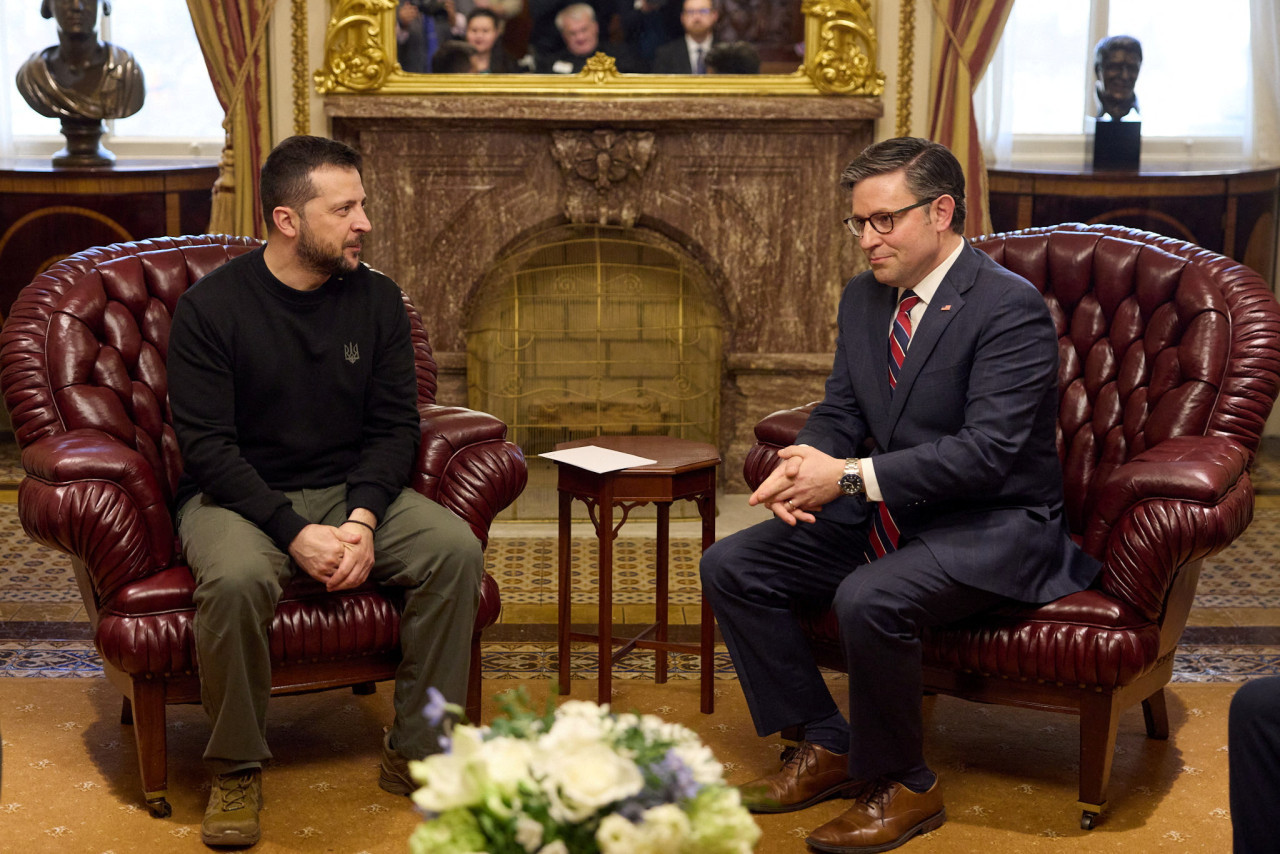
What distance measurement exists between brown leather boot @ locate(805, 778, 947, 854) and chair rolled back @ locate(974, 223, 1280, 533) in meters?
0.85

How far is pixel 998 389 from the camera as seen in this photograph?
288 cm

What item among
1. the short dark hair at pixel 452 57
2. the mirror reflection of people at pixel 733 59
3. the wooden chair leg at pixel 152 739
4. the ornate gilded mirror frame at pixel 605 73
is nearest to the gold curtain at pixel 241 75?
the ornate gilded mirror frame at pixel 605 73

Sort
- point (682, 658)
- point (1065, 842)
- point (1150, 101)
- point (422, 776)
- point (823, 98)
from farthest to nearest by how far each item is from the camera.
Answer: point (1150, 101)
point (823, 98)
point (682, 658)
point (1065, 842)
point (422, 776)

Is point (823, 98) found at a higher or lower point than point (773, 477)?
higher

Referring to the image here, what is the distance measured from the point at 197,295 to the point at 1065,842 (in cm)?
216

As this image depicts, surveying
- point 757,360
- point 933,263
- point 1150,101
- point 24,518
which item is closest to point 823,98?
point 757,360

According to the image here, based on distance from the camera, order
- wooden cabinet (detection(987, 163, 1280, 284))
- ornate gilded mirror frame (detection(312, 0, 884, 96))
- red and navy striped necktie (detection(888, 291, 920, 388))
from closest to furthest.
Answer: red and navy striped necktie (detection(888, 291, 920, 388)) < ornate gilded mirror frame (detection(312, 0, 884, 96)) < wooden cabinet (detection(987, 163, 1280, 284))

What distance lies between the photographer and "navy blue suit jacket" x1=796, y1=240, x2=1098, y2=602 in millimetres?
2838

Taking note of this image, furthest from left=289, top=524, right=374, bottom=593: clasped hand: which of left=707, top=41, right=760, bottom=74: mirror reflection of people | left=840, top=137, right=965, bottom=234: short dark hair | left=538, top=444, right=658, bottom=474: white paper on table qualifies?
left=707, top=41, right=760, bottom=74: mirror reflection of people

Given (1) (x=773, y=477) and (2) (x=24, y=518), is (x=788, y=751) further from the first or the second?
(2) (x=24, y=518)

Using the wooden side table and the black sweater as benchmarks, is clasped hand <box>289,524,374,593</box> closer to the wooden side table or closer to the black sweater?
the black sweater

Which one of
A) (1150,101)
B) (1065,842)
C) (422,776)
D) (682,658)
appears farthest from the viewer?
(1150,101)

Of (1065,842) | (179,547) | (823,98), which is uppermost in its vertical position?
(823,98)

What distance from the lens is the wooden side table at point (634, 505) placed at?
10.8 feet
